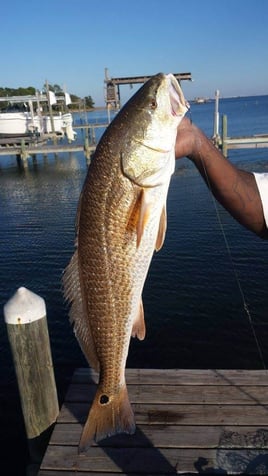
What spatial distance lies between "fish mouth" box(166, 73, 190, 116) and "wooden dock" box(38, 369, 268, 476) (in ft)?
10.2

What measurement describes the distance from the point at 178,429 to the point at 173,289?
22.8 ft

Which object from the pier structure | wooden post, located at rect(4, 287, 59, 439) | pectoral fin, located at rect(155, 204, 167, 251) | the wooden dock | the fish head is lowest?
the wooden dock

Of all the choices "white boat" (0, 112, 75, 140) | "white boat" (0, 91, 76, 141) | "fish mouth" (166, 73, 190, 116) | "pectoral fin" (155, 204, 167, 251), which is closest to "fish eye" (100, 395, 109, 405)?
"pectoral fin" (155, 204, 167, 251)

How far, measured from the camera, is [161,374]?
489 cm

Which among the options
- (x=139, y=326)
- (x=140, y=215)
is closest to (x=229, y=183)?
(x=140, y=215)

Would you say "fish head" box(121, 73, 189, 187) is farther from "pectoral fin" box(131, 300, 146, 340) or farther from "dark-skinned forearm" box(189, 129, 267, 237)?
"pectoral fin" box(131, 300, 146, 340)

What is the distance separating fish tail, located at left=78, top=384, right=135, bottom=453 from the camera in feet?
9.01

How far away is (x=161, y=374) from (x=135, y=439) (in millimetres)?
1046

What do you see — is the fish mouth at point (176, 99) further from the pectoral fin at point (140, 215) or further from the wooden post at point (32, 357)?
the wooden post at point (32, 357)

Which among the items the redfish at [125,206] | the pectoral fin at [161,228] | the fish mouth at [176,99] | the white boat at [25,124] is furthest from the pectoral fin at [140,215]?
the white boat at [25,124]

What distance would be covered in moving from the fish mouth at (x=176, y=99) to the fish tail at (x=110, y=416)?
→ 1854 mm

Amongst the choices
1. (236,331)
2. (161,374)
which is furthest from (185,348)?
(161,374)

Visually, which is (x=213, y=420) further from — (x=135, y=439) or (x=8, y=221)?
(x=8, y=221)

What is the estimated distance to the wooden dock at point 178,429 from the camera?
3643mm
